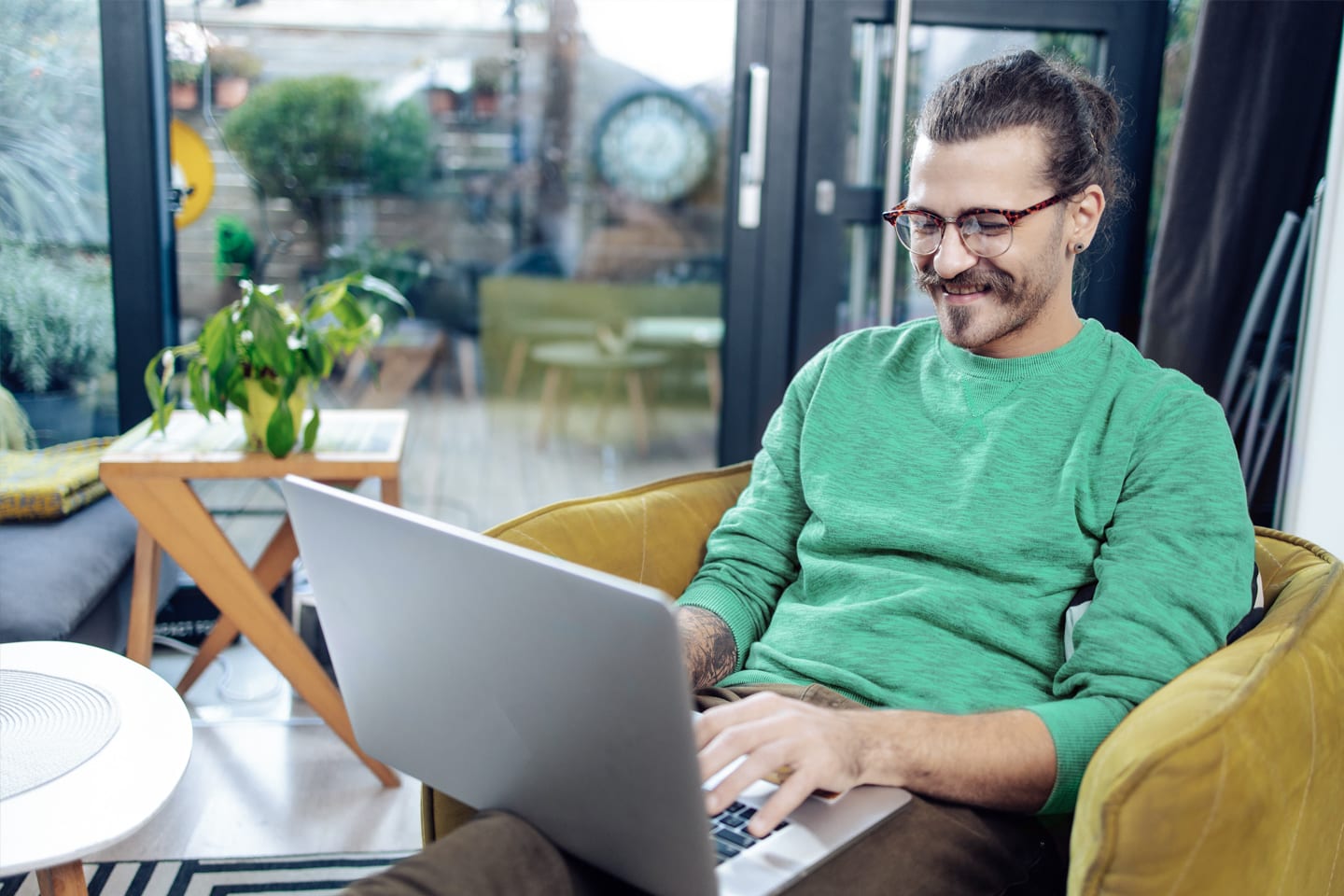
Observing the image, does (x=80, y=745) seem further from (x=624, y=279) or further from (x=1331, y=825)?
(x=624, y=279)

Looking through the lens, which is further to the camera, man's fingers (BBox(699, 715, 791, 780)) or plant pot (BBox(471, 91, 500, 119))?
plant pot (BBox(471, 91, 500, 119))

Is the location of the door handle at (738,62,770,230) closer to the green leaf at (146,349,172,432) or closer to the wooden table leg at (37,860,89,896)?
the green leaf at (146,349,172,432)

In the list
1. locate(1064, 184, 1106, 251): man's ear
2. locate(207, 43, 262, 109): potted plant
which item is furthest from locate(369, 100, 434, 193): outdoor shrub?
locate(1064, 184, 1106, 251): man's ear

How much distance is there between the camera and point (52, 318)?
8.51ft

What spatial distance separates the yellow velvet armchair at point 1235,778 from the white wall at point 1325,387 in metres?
1.12

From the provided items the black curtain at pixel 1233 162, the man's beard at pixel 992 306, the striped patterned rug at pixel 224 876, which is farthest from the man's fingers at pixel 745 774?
the black curtain at pixel 1233 162

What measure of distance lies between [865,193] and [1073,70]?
51.2 inches

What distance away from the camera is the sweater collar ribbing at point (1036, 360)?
4.22ft

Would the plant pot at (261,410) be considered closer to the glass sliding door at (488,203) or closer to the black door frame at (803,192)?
the glass sliding door at (488,203)

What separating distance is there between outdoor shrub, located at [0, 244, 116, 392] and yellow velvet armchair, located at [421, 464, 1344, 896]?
185cm

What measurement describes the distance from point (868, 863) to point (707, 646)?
1.25ft

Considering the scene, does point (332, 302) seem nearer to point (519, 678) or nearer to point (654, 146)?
A: point (654, 146)

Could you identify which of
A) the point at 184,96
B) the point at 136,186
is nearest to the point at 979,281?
the point at 136,186

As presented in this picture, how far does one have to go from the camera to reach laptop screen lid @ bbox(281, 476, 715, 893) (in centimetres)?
77
